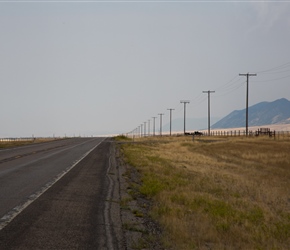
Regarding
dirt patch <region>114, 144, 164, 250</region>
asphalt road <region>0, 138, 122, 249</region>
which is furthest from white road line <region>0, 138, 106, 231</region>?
dirt patch <region>114, 144, 164, 250</region>

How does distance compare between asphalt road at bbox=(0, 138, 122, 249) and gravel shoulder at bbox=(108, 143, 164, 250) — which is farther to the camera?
gravel shoulder at bbox=(108, 143, 164, 250)

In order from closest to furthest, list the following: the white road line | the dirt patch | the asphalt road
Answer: the asphalt road, the dirt patch, the white road line

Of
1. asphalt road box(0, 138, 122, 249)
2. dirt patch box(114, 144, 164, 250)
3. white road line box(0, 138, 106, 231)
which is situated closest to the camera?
asphalt road box(0, 138, 122, 249)

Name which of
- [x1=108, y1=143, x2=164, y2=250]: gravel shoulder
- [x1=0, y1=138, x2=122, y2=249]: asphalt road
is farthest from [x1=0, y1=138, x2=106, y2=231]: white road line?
[x1=108, y1=143, x2=164, y2=250]: gravel shoulder

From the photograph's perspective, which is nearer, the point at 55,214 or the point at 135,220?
the point at 135,220

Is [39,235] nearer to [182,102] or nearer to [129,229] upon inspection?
[129,229]

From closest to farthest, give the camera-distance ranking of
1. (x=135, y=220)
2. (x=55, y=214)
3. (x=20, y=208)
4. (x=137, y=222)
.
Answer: (x=137, y=222), (x=135, y=220), (x=55, y=214), (x=20, y=208)

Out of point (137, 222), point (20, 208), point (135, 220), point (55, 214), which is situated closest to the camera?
point (137, 222)

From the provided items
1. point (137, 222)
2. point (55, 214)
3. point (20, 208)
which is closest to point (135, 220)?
point (137, 222)

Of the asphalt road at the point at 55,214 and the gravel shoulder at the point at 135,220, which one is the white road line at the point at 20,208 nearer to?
the asphalt road at the point at 55,214

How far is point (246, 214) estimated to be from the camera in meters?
12.0

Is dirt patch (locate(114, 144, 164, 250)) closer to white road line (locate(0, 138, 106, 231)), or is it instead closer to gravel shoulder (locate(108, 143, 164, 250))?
gravel shoulder (locate(108, 143, 164, 250))

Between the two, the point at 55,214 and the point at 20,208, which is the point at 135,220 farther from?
the point at 20,208

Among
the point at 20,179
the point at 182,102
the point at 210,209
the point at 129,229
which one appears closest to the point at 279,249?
the point at 129,229
